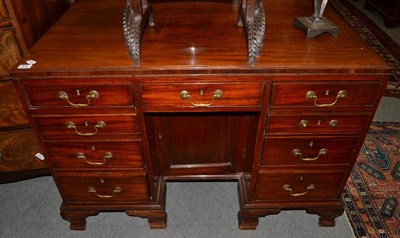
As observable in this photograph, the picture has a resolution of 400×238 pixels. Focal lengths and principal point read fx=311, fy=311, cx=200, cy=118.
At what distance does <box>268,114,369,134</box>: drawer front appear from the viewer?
1.37 m

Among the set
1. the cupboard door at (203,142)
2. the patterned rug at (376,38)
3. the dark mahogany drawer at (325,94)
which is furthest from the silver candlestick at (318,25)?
the patterned rug at (376,38)

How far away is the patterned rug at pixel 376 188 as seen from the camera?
1824 millimetres

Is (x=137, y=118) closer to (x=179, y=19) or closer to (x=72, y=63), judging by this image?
(x=72, y=63)

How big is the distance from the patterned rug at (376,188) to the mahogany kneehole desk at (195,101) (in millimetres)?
238

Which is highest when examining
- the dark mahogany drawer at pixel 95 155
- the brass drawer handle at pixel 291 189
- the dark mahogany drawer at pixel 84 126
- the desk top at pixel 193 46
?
the desk top at pixel 193 46

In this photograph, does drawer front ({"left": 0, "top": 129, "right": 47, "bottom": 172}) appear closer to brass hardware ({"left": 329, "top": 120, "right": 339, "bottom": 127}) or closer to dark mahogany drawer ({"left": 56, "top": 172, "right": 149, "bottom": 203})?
dark mahogany drawer ({"left": 56, "top": 172, "right": 149, "bottom": 203})

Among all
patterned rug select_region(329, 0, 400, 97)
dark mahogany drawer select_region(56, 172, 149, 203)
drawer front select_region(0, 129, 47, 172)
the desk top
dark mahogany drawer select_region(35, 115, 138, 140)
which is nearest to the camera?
the desk top

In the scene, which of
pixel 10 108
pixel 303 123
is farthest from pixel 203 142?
pixel 10 108

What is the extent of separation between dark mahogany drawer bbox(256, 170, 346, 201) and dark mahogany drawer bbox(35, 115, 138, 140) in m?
0.72

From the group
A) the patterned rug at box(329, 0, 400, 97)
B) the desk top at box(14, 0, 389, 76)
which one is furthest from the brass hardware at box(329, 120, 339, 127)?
the patterned rug at box(329, 0, 400, 97)

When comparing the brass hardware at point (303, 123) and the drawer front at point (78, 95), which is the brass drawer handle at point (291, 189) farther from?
the drawer front at point (78, 95)

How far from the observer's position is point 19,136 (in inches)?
69.3

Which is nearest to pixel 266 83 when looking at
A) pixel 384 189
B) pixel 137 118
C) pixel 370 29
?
pixel 137 118

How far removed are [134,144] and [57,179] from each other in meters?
0.48
